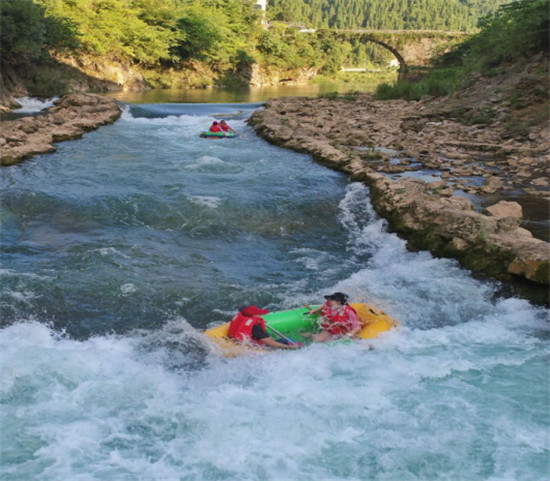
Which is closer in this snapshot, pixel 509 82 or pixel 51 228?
pixel 51 228

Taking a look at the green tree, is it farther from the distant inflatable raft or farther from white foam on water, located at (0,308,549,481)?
white foam on water, located at (0,308,549,481)

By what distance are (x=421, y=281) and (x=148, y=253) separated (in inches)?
134

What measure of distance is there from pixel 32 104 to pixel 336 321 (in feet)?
67.4

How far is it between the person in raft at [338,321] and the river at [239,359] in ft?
0.52

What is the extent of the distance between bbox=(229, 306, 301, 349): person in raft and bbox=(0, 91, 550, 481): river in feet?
0.53

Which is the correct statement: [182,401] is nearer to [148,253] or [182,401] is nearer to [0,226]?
[148,253]

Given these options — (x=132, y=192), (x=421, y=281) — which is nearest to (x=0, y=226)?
(x=132, y=192)

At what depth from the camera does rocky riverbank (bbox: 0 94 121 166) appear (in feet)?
40.4

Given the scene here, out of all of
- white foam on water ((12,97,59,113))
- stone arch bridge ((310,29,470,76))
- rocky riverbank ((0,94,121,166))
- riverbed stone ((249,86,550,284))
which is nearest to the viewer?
riverbed stone ((249,86,550,284))

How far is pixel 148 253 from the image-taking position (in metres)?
7.14

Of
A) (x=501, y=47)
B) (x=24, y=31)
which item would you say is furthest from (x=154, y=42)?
(x=501, y=47)

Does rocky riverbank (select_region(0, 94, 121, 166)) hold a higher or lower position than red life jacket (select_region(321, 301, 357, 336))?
higher

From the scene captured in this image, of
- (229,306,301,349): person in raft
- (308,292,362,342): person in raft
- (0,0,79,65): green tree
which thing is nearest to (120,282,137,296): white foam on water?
(229,306,301,349): person in raft


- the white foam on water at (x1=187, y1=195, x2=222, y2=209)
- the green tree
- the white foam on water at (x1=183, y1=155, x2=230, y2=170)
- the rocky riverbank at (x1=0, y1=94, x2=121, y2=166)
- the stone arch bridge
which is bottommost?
the white foam on water at (x1=187, y1=195, x2=222, y2=209)
